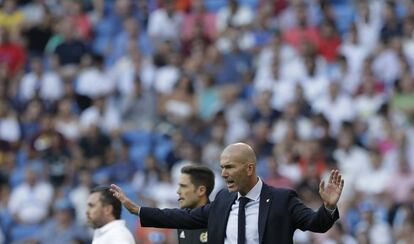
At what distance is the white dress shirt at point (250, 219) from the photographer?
8.99 metres

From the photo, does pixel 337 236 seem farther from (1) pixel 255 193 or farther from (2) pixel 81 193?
(1) pixel 255 193

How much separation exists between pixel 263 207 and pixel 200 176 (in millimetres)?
1225

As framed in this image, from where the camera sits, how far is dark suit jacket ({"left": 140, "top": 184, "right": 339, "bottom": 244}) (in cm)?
877

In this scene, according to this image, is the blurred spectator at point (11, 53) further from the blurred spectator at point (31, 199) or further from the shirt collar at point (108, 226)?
the shirt collar at point (108, 226)

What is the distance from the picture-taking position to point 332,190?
855 cm

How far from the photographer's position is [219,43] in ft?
63.5

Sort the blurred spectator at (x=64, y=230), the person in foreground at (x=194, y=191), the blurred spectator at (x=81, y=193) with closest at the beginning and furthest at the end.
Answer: the person in foreground at (x=194, y=191) → the blurred spectator at (x=64, y=230) → the blurred spectator at (x=81, y=193)

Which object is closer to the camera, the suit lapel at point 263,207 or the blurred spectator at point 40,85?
the suit lapel at point 263,207

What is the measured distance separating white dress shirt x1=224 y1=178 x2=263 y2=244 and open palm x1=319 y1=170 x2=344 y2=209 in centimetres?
65

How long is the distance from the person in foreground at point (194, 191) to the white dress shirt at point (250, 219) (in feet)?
2.91

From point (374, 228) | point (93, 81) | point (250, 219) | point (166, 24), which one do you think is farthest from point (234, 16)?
point (250, 219)

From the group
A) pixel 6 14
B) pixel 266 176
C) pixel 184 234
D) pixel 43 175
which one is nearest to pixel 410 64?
pixel 266 176

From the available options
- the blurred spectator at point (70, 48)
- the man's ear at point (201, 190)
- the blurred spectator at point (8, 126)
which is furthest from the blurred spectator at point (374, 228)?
the blurred spectator at point (70, 48)

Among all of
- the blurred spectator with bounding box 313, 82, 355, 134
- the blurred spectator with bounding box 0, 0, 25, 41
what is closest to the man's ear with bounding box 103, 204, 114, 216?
the blurred spectator with bounding box 313, 82, 355, 134
